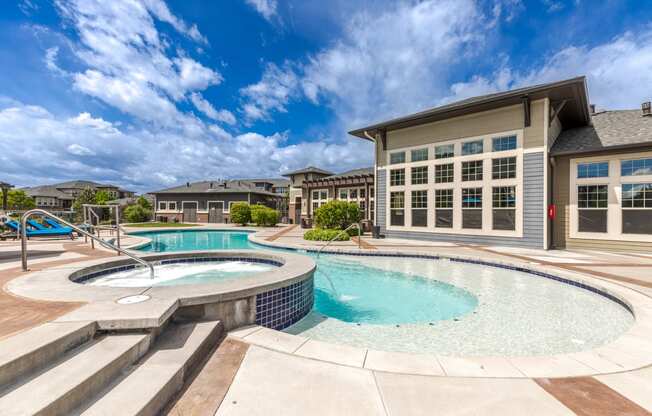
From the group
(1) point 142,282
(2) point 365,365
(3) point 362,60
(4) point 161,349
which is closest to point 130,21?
(1) point 142,282

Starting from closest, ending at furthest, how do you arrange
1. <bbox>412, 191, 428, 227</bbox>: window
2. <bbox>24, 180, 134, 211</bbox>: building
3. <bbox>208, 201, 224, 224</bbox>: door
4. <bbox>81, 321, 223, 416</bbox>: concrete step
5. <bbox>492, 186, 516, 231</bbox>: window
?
<bbox>81, 321, 223, 416</bbox>: concrete step
<bbox>492, 186, 516, 231</bbox>: window
<bbox>412, 191, 428, 227</bbox>: window
<bbox>208, 201, 224, 224</bbox>: door
<bbox>24, 180, 134, 211</bbox>: building

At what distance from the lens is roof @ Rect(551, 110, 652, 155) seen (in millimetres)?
11109

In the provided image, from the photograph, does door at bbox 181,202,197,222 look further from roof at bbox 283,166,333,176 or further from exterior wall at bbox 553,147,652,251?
exterior wall at bbox 553,147,652,251

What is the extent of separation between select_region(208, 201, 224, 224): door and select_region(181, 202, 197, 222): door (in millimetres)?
2205

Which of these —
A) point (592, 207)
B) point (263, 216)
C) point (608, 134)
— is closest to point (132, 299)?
point (592, 207)

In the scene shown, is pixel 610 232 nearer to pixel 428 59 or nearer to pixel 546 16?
pixel 546 16

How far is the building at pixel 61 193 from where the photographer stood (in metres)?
47.4

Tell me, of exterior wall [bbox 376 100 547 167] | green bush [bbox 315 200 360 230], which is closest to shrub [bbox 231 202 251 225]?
green bush [bbox 315 200 360 230]

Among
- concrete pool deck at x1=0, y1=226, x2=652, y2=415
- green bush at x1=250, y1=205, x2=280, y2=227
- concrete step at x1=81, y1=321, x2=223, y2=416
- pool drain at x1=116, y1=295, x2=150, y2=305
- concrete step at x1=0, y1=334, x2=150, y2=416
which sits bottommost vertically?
concrete pool deck at x1=0, y1=226, x2=652, y2=415

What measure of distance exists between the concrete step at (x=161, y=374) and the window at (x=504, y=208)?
45.4ft

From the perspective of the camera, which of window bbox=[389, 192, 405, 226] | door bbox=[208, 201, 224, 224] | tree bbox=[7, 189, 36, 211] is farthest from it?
tree bbox=[7, 189, 36, 211]

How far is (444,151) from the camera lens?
1477 centimetres

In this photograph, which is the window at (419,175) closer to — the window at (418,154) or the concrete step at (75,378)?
the window at (418,154)

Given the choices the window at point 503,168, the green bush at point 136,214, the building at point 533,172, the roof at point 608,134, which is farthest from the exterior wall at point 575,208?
the green bush at point 136,214
